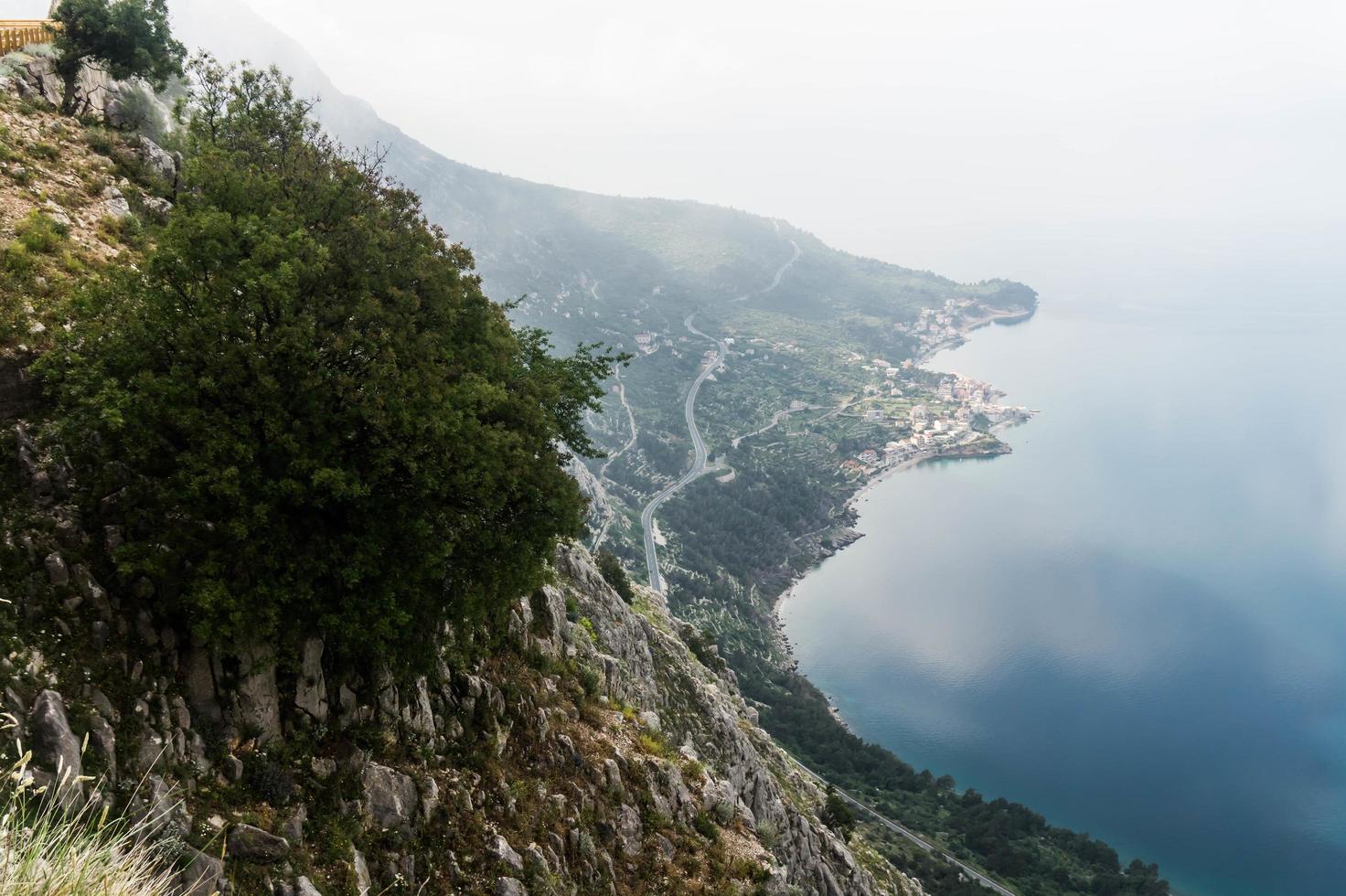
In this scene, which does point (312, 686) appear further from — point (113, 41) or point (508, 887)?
point (113, 41)

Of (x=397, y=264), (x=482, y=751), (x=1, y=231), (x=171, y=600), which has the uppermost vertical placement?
(x=397, y=264)

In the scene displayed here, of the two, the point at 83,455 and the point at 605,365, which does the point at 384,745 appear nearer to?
the point at 83,455

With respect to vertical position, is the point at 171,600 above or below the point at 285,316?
below

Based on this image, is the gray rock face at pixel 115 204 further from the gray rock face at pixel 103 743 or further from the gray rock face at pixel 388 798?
the gray rock face at pixel 388 798

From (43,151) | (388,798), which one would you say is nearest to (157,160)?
(43,151)

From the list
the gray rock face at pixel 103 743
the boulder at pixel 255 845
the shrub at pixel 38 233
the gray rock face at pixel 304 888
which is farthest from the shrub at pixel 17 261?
the gray rock face at pixel 304 888

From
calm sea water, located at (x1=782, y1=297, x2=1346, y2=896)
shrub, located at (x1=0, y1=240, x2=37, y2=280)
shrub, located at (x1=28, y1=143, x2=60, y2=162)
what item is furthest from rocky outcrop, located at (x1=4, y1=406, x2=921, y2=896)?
calm sea water, located at (x1=782, y1=297, x2=1346, y2=896)

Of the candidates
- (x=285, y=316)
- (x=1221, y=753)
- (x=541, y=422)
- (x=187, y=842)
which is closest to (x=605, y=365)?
(x=541, y=422)
